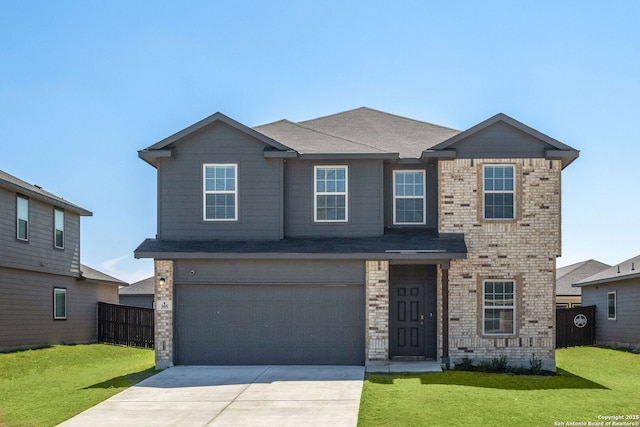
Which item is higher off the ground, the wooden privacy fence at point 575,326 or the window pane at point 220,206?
the window pane at point 220,206

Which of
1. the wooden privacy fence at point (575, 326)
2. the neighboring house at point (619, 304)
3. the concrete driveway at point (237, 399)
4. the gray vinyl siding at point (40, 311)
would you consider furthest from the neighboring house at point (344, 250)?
the wooden privacy fence at point (575, 326)

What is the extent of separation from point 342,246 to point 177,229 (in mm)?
4163

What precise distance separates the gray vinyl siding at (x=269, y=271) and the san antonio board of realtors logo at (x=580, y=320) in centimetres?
1353

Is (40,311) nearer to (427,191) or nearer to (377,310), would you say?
(377,310)

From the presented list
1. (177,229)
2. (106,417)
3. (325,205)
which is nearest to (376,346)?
(325,205)

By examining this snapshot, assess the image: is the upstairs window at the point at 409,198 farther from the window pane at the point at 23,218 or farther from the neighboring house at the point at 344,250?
the window pane at the point at 23,218

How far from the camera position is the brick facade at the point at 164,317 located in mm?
17953

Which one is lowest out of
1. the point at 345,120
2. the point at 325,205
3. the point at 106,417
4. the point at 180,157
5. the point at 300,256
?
the point at 106,417

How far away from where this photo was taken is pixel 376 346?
17.7m

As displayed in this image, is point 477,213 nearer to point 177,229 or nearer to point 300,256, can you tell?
point 300,256

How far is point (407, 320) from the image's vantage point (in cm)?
1912

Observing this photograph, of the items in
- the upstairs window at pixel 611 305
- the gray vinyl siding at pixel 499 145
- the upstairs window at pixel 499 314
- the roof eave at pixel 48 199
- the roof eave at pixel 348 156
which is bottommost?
the upstairs window at pixel 611 305

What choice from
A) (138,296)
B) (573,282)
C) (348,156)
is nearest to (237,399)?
(348,156)

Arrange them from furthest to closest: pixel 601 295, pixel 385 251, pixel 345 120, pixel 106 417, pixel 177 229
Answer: pixel 601 295, pixel 345 120, pixel 177 229, pixel 385 251, pixel 106 417
